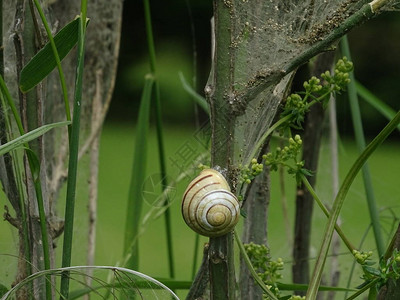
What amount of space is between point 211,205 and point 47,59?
0.49ft

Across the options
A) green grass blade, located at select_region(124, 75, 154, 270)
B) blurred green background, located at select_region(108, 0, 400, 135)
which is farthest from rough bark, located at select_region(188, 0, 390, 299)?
blurred green background, located at select_region(108, 0, 400, 135)

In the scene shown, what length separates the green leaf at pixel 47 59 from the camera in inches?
21.0

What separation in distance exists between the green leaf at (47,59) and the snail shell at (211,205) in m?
0.13

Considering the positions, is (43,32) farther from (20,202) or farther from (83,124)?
(83,124)

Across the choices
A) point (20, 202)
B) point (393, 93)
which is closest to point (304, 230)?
point (20, 202)

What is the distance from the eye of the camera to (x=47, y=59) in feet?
1.77

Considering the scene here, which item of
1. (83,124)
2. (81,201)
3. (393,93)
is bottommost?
(81,201)

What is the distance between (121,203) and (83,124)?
348cm

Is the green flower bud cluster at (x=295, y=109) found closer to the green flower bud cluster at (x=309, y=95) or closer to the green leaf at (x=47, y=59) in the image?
the green flower bud cluster at (x=309, y=95)

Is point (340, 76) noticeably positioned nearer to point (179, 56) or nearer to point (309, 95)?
point (309, 95)

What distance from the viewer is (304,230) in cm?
96

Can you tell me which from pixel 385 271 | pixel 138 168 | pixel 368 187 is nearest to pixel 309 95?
pixel 385 271

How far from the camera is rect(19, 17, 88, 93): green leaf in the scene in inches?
21.0

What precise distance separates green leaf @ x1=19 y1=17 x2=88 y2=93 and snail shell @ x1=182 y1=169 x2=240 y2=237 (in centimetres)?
13
